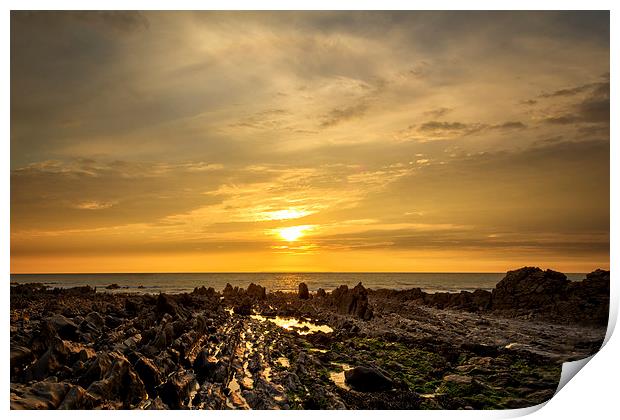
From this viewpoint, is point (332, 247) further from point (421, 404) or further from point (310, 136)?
point (421, 404)

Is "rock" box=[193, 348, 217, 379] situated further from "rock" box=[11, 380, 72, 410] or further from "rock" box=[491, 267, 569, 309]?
"rock" box=[491, 267, 569, 309]

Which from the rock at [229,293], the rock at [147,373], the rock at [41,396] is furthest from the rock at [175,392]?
the rock at [229,293]

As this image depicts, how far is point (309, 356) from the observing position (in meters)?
6.66

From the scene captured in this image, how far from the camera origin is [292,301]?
13836 mm

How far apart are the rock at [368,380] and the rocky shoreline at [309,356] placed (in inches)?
0.5

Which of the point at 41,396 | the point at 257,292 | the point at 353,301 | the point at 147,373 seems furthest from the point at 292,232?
the point at 257,292

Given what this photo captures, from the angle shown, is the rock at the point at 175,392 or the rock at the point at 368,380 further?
the rock at the point at 368,380

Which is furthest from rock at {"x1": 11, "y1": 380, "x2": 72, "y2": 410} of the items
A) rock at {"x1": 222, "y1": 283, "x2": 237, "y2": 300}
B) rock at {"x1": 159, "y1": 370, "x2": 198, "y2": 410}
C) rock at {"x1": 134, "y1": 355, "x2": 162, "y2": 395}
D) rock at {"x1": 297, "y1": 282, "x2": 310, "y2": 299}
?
rock at {"x1": 222, "y1": 283, "x2": 237, "y2": 300}

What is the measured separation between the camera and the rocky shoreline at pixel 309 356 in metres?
5.19

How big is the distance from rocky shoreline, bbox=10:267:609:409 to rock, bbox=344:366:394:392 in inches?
0.5

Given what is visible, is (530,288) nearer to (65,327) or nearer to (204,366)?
(204,366)

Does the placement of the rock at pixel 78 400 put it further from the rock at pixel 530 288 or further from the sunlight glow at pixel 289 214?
Answer: the rock at pixel 530 288

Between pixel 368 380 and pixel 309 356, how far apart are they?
1.26 metres

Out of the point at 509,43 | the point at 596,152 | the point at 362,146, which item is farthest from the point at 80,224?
the point at 596,152
